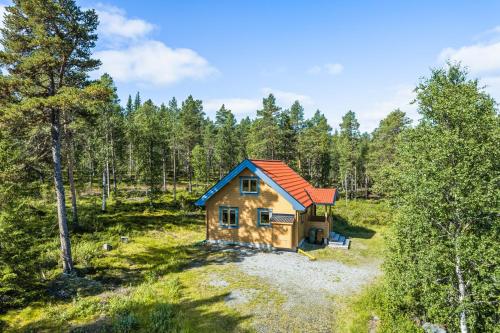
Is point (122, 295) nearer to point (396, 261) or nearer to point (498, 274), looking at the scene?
point (396, 261)

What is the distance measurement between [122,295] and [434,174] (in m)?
14.3

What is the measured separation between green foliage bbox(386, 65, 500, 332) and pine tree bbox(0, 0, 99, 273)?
1552 centimetres

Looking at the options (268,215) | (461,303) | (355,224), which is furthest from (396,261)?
(355,224)

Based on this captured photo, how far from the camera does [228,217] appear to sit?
22391 millimetres

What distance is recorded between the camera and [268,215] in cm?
2161

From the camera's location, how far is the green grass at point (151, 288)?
11.6 meters

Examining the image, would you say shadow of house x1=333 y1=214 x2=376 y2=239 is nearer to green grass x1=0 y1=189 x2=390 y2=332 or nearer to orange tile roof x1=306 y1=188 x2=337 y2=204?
green grass x1=0 y1=189 x2=390 y2=332

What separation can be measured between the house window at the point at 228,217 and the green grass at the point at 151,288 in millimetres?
2381

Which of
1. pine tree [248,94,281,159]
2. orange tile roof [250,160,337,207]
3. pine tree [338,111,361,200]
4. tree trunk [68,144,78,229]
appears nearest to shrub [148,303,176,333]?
orange tile roof [250,160,337,207]

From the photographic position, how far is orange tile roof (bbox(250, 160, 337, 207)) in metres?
21.7

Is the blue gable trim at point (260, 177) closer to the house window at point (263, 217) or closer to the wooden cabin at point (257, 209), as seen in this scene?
the wooden cabin at point (257, 209)

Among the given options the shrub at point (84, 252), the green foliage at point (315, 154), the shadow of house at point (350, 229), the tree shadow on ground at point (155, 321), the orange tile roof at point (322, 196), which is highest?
the green foliage at point (315, 154)

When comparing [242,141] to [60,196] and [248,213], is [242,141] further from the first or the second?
[60,196]

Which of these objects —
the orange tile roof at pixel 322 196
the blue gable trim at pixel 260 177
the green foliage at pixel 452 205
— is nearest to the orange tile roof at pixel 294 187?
the orange tile roof at pixel 322 196
